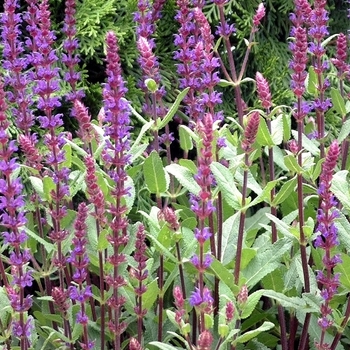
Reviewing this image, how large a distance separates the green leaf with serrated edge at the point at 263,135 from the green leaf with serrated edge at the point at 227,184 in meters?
0.27

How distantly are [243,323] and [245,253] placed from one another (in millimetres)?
464

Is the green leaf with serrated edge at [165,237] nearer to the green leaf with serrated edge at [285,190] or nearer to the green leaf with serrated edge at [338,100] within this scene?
the green leaf with serrated edge at [285,190]

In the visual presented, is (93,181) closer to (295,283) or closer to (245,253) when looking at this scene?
(245,253)

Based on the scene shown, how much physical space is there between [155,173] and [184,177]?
207 millimetres

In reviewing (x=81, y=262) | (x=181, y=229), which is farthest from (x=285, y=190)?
(x=81, y=262)

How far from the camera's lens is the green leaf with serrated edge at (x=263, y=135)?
2330 millimetres

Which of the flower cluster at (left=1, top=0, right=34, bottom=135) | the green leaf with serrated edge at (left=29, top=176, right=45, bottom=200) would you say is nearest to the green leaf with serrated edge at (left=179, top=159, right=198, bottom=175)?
the green leaf with serrated edge at (left=29, top=176, right=45, bottom=200)

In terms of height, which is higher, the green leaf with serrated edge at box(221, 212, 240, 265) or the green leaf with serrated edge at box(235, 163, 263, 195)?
the green leaf with serrated edge at box(235, 163, 263, 195)

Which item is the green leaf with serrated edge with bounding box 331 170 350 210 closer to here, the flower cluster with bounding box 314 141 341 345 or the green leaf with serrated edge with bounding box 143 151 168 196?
the flower cluster with bounding box 314 141 341 345

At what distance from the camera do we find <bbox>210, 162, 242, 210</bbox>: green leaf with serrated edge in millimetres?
2115

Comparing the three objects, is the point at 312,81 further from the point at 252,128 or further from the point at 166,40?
the point at 166,40

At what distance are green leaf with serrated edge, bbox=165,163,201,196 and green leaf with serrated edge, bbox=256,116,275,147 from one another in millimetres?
283

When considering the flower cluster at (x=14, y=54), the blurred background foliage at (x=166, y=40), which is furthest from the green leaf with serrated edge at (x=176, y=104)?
the blurred background foliage at (x=166, y=40)

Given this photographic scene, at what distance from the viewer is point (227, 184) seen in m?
2.12
